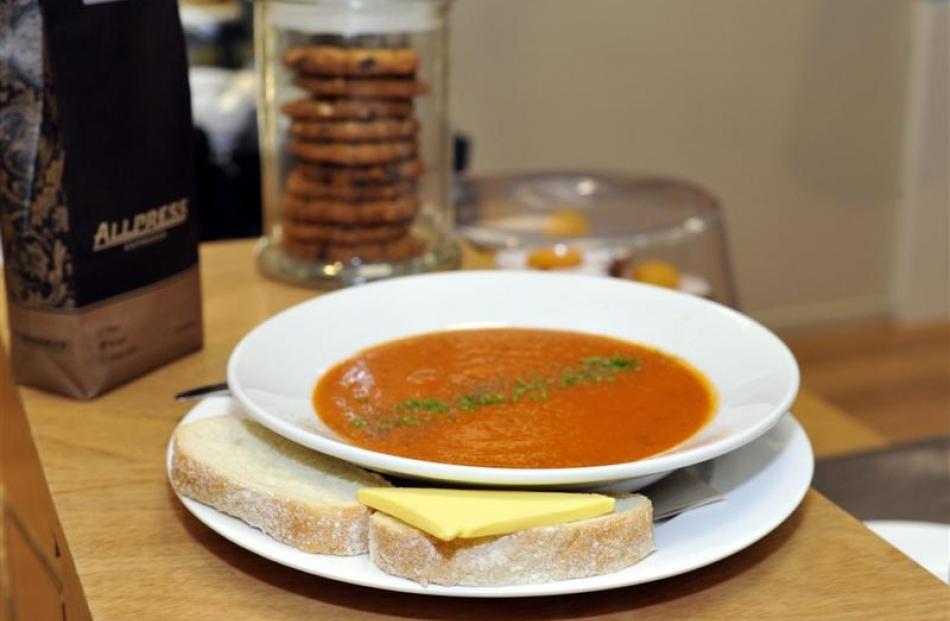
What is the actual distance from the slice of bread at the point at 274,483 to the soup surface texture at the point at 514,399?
0.03 meters

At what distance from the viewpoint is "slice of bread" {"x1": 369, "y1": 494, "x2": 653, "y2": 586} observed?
704 mm

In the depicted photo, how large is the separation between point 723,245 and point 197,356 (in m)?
0.86

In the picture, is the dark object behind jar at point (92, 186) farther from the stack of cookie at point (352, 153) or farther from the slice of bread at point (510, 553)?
the slice of bread at point (510, 553)

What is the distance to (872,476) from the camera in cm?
138

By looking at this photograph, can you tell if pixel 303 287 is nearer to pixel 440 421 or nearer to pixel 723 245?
pixel 440 421

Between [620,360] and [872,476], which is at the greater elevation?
[620,360]

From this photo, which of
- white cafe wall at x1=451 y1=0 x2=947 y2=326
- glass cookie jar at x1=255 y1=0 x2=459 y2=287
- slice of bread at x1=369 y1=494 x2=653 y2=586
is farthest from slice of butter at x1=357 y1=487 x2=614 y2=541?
white cafe wall at x1=451 y1=0 x2=947 y2=326

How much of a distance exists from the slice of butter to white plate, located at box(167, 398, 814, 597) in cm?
4

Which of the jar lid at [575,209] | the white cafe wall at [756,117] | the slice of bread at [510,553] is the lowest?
the white cafe wall at [756,117]

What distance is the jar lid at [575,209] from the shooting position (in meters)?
1.66

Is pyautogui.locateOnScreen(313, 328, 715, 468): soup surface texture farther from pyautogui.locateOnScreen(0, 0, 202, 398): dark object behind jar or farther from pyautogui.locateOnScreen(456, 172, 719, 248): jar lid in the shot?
pyautogui.locateOnScreen(456, 172, 719, 248): jar lid

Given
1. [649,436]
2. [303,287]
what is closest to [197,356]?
[303,287]

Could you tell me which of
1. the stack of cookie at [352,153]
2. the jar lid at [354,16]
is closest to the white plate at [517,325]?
the stack of cookie at [352,153]

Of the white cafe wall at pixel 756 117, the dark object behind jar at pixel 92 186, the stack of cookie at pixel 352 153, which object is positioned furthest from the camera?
the white cafe wall at pixel 756 117
